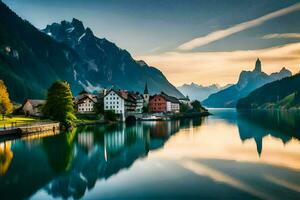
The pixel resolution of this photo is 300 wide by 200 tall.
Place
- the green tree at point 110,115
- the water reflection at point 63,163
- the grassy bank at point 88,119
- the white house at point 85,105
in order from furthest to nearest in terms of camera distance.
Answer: the white house at point 85,105 → the green tree at point 110,115 → the grassy bank at point 88,119 → the water reflection at point 63,163

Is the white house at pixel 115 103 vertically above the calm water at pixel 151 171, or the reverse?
the white house at pixel 115 103

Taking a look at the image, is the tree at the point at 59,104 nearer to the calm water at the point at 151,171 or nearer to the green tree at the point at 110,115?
the green tree at the point at 110,115

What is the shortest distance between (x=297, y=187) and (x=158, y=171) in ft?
51.0

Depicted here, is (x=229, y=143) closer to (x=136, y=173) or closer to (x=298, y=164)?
(x=298, y=164)

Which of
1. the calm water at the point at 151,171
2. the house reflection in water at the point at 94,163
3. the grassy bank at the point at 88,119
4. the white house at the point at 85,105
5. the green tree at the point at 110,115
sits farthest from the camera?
the white house at the point at 85,105

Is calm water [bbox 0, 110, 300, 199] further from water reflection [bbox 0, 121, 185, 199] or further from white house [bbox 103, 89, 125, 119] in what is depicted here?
white house [bbox 103, 89, 125, 119]

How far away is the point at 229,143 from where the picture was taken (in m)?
71.3

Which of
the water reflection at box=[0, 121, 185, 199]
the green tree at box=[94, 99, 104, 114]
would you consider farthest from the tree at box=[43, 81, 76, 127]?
the green tree at box=[94, 99, 104, 114]

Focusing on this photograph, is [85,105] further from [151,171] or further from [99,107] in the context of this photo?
[151,171]

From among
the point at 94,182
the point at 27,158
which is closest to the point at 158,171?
the point at 94,182

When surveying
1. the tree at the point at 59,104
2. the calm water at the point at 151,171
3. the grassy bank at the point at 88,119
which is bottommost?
the calm water at the point at 151,171

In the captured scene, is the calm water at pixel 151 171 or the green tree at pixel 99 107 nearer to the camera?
the calm water at pixel 151 171

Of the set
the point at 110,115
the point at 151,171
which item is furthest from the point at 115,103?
the point at 151,171

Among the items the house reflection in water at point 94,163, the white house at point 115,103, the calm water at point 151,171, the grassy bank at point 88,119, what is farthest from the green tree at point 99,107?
the calm water at point 151,171
